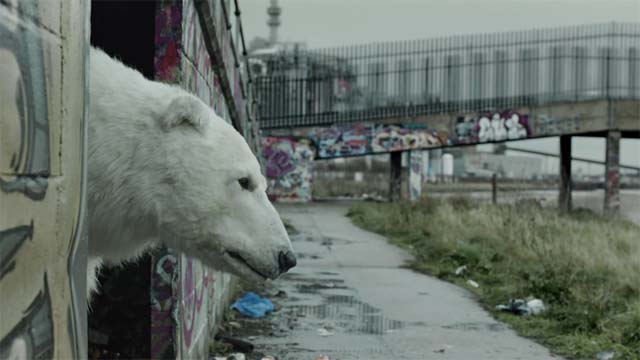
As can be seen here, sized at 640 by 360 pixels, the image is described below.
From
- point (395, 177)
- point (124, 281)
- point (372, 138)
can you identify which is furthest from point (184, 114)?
point (395, 177)

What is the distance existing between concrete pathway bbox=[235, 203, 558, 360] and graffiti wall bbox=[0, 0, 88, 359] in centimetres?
449

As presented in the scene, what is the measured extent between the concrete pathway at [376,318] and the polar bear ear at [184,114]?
12.2 ft

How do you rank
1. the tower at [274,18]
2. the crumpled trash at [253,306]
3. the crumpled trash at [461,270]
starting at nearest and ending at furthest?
the crumpled trash at [253,306], the crumpled trash at [461,270], the tower at [274,18]

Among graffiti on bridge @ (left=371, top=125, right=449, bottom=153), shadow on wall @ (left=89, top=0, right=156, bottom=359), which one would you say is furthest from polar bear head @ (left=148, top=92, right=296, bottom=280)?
graffiti on bridge @ (left=371, top=125, right=449, bottom=153)

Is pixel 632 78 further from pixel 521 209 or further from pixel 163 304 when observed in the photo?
pixel 163 304

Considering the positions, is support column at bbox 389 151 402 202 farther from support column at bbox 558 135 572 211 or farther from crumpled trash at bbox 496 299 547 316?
crumpled trash at bbox 496 299 547 316

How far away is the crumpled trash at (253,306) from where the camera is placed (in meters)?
8.86

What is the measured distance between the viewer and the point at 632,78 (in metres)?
29.1

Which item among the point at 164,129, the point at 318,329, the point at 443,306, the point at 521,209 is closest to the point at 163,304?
the point at 164,129

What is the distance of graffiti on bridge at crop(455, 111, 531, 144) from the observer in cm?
3039

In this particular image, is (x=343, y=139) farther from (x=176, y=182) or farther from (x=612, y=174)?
(x=176, y=182)

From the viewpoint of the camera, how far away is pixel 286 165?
32.0 m

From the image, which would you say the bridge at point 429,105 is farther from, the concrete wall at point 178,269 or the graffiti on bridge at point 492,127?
the concrete wall at point 178,269

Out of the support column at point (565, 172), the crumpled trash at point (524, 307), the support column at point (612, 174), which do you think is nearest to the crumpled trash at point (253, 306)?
the crumpled trash at point (524, 307)
